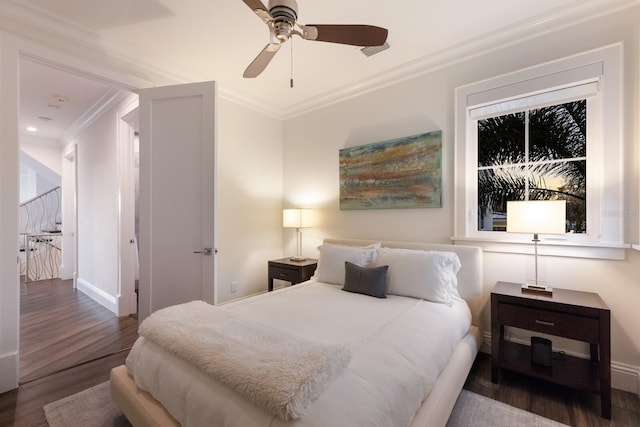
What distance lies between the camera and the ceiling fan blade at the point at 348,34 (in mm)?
1593

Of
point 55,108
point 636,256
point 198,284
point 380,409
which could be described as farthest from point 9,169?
point 636,256

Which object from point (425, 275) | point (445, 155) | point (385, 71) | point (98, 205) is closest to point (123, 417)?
point (425, 275)

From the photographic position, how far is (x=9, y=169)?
2.06 meters

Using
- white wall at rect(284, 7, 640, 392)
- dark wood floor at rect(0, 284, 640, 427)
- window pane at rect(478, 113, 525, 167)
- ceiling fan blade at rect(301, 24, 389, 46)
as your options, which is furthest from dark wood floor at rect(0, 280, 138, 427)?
window pane at rect(478, 113, 525, 167)

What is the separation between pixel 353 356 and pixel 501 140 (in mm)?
2303

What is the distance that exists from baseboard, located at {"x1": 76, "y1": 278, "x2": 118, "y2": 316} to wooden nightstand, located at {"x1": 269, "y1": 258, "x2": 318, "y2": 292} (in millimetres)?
1965

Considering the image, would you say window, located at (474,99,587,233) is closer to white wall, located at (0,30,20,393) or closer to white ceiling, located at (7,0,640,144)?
white ceiling, located at (7,0,640,144)

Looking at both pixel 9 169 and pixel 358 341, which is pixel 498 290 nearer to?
pixel 358 341

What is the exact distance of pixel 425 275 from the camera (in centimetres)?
223

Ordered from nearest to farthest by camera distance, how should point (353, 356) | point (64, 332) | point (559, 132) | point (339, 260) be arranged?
1. point (353, 356)
2. point (559, 132)
3. point (339, 260)
4. point (64, 332)

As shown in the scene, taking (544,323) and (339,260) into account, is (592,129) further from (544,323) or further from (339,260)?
(339,260)

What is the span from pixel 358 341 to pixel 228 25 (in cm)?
252

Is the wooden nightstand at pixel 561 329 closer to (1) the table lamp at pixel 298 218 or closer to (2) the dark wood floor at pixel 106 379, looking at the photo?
(2) the dark wood floor at pixel 106 379

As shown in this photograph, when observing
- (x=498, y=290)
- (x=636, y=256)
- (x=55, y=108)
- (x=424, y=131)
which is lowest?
(x=498, y=290)
